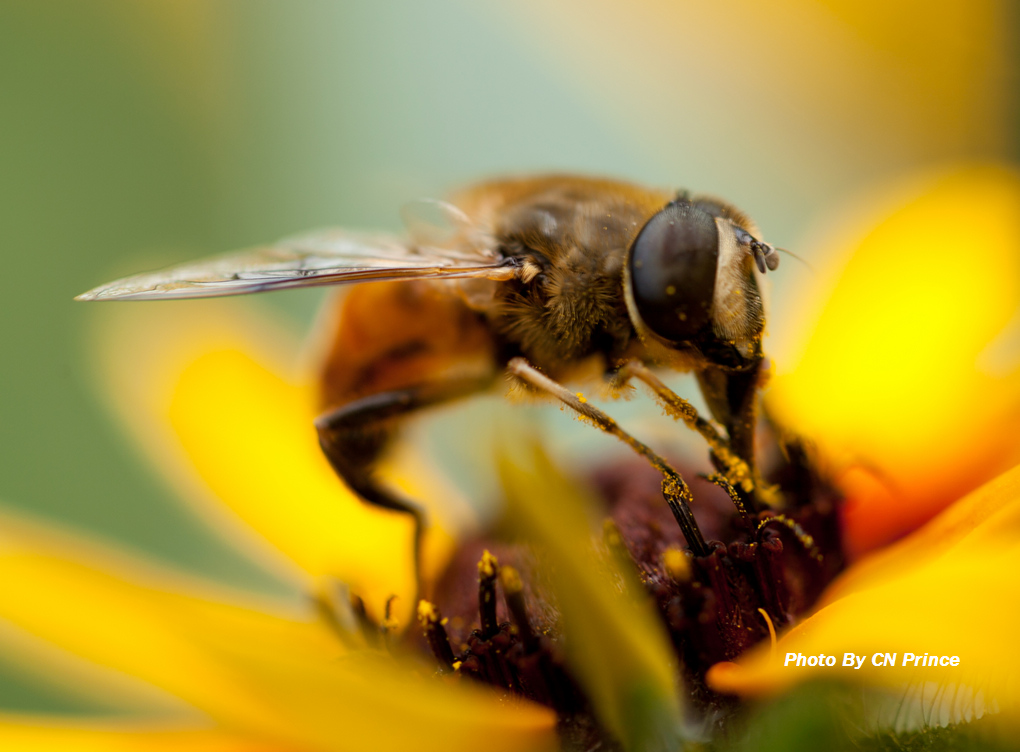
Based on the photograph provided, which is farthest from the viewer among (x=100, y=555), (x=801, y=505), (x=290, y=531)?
(x=290, y=531)

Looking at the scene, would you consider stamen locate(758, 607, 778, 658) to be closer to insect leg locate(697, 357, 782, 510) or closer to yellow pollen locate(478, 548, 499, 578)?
insect leg locate(697, 357, 782, 510)

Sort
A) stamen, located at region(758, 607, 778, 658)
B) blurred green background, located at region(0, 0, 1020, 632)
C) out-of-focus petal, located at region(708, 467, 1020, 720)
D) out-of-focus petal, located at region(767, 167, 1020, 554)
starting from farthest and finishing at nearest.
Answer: blurred green background, located at region(0, 0, 1020, 632), out-of-focus petal, located at region(767, 167, 1020, 554), stamen, located at region(758, 607, 778, 658), out-of-focus petal, located at region(708, 467, 1020, 720)

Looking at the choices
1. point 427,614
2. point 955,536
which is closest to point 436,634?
point 427,614

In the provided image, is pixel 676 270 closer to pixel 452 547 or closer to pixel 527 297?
pixel 527 297

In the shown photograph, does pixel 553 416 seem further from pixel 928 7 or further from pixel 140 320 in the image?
pixel 928 7

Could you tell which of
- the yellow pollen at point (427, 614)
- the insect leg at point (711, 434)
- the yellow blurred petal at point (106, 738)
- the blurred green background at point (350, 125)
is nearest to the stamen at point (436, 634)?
the yellow pollen at point (427, 614)

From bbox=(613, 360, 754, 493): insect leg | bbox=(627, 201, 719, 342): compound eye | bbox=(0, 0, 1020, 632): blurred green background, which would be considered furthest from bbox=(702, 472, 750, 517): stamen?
bbox=(0, 0, 1020, 632): blurred green background

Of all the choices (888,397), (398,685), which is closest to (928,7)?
(888,397)
